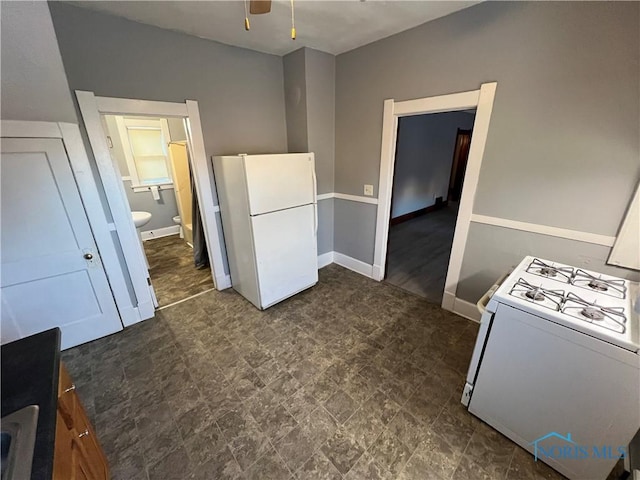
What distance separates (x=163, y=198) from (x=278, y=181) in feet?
11.6

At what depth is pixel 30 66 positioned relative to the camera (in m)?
1.67

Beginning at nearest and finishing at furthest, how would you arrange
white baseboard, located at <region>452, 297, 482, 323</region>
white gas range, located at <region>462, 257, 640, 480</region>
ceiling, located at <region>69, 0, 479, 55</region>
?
1. white gas range, located at <region>462, 257, 640, 480</region>
2. ceiling, located at <region>69, 0, 479, 55</region>
3. white baseboard, located at <region>452, 297, 482, 323</region>

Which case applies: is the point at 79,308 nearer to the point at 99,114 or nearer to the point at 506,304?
the point at 99,114

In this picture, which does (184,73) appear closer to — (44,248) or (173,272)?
(44,248)

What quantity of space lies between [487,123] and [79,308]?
370cm

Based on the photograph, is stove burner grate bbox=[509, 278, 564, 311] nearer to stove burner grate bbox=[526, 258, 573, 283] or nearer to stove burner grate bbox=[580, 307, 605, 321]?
stove burner grate bbox=[580, 307, 605, 321]

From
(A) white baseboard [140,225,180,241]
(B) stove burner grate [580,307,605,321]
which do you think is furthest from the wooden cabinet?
(A) white baseboard [140,225,180,241]

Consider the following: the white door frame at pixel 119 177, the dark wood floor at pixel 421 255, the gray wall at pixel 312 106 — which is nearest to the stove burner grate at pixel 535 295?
the dark wood floor at pixel 421 255

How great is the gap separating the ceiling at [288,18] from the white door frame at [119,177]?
0.61 meters

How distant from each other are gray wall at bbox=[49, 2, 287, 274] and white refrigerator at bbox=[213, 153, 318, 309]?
0.38 m

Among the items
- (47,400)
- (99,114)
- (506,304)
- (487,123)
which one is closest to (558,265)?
(506,304)

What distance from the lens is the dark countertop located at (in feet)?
2.32

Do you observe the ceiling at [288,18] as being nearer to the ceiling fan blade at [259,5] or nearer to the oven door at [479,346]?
the ceiling fan blade at [259,5]

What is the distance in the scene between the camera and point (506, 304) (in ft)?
4.48
